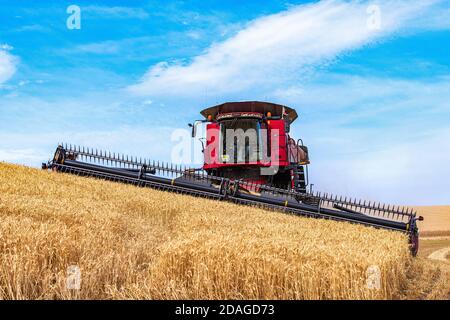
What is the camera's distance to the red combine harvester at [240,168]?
1107cm

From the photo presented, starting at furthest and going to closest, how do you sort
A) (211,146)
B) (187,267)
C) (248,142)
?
(211,146) < (248,142) < (187,267)

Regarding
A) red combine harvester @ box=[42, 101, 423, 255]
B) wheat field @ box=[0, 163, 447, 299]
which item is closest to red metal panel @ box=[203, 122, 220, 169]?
red combine harvester @ box=[42, 101, 423, 255]

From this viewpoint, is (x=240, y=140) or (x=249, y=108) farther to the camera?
(x=249, y=108)

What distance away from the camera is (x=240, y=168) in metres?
12.4

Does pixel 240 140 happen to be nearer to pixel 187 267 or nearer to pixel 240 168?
pixel 240 168

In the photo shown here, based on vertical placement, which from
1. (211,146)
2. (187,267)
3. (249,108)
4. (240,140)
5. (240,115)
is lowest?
(187,267)

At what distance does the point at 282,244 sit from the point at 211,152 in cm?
756

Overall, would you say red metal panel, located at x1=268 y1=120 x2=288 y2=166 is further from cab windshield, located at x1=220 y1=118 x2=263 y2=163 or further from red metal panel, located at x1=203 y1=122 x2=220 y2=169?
red metal panel, located at x1=203 y1=122 x2=220 y2=169

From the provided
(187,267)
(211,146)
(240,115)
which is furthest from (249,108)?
(187,267)

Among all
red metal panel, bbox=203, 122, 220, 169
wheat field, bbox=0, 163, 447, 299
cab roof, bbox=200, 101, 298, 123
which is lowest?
wheat field, bbox=0, 163, 447, 299

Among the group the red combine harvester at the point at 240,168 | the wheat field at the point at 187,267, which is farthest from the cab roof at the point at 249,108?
the wheat field at the point at 187,267

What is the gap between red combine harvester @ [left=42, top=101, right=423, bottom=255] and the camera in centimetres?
1107

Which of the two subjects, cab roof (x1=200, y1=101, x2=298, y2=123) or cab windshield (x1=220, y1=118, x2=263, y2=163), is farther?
cab roof (x1=200, y1=101, x2=298, y2=123)
